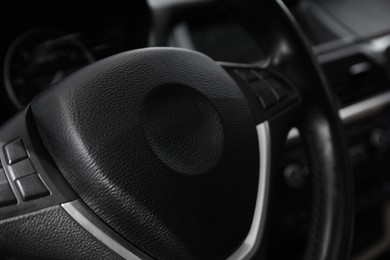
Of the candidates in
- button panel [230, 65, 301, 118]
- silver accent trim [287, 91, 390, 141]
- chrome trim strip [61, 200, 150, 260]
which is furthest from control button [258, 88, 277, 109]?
silver accent trim [287, 91, 390, 141]

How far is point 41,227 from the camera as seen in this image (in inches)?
19.0

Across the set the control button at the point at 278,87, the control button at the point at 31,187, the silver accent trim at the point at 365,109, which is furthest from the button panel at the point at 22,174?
the silver accent trim at the point at 365,109

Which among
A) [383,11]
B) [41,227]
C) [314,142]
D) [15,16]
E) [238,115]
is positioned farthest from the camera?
[383,11]

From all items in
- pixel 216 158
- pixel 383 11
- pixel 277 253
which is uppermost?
pixel 216 158

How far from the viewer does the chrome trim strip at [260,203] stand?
Answer: 1.87 ft

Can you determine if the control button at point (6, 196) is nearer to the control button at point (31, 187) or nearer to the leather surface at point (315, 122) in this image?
the control button at point (31, 187)

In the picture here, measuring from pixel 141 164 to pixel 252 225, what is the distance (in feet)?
0.52

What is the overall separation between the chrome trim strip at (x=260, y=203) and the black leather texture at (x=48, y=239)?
5.8 inches

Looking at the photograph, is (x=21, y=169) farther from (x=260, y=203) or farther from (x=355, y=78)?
(x=355, y=78)

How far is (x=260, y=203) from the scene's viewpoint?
60 centimetres

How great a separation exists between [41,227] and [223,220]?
0.58ft

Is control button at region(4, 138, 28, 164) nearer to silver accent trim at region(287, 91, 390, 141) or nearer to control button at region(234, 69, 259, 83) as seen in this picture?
control button at region(234, 69, 259, 83)

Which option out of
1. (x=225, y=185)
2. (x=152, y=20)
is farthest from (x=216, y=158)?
(x=152, y=20)

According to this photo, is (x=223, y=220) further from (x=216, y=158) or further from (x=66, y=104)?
(x=66, y=104)
